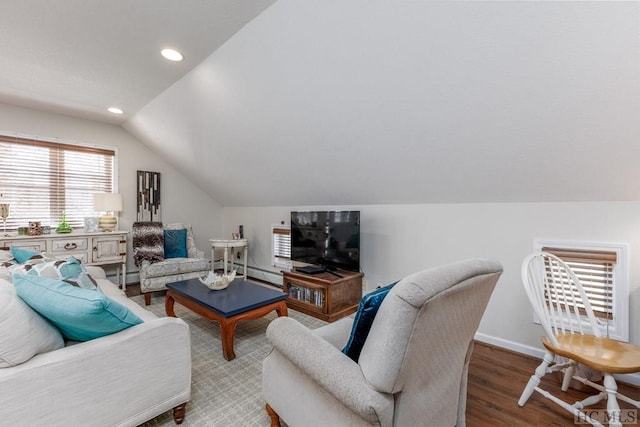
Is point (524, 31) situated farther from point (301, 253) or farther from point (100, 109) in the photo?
point (100, 109)

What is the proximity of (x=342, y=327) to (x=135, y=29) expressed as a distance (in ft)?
8.34

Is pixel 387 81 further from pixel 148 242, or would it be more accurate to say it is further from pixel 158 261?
pixel 148 242

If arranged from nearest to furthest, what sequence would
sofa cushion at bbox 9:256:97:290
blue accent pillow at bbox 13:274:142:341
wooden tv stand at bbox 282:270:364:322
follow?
blue accent pillow at bbox 13:274:142:341, sofa cushion at bbox 9:256:97:290, wooden tv stand at bbox 282:270:364:322

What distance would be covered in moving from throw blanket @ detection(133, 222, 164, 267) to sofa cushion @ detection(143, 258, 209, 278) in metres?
0.20

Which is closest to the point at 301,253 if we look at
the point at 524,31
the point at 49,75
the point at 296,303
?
the point at 296,303

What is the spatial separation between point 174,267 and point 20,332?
2684 mm

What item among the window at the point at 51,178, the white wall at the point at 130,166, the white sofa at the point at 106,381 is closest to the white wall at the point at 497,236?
the white sofa at the point at 106,381

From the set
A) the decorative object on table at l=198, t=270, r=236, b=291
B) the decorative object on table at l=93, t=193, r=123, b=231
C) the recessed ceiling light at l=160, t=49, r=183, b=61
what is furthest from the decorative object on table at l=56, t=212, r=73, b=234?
the recessed ceiling light at l=160, t=49, r=183, b=61

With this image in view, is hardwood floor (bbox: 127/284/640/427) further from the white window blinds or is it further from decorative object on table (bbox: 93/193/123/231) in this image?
decorative object on table (bbox: 93/193/123/231)

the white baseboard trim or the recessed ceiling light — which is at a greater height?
the recessed ceiling light

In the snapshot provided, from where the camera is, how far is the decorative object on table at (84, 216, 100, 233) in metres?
4.03

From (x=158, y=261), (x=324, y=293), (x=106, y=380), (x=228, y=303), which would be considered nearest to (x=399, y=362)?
(x=106, y=380)

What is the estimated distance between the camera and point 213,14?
188 cm

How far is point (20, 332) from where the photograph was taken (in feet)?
3.69
